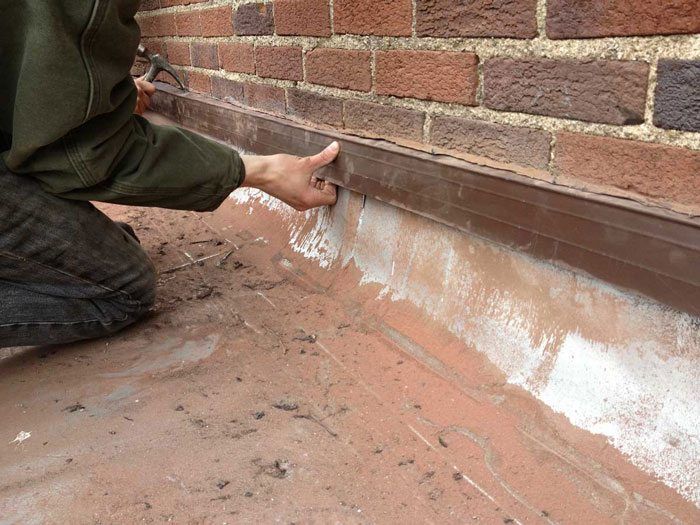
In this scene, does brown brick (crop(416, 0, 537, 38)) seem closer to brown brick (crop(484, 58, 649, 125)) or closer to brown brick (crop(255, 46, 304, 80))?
brown brick (crop(484, 58, 649, 125))

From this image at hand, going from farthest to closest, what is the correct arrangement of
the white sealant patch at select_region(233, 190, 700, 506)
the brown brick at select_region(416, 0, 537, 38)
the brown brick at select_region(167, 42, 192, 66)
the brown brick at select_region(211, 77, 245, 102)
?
1. the brown brick at select_region(167, 42, 192, 66)
2. the brown brick at select_region(211, 77, 245, 102)
3. the brown brick at select_region(416, 0, 537, 38)
4. the white sealant patch at select_region(233, 190, 700, 506)

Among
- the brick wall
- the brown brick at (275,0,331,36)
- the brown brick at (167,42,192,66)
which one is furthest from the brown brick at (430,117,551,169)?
the brown brick at (167,42,192,66)

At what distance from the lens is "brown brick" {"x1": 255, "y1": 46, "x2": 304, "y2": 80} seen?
216 centimetres

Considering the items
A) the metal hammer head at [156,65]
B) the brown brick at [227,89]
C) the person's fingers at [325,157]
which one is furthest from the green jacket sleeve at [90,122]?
the metal hammer head at [156,65]

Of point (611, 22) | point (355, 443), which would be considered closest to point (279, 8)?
point (611, 22)

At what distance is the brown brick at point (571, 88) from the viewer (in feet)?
3.82

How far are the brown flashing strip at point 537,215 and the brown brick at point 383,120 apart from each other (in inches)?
1.7

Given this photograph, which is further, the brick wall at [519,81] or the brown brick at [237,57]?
the brown brick at [237,57]

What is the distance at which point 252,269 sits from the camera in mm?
2258

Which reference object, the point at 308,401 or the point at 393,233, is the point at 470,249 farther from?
the point at 308,401

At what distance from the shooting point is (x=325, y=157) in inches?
78.3

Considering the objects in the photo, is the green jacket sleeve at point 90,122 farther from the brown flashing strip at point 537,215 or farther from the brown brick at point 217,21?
the brown brick at point 217,21

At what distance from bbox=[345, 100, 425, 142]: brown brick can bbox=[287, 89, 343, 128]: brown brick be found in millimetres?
62

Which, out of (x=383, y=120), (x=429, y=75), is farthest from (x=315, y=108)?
(x=429, y=75)
